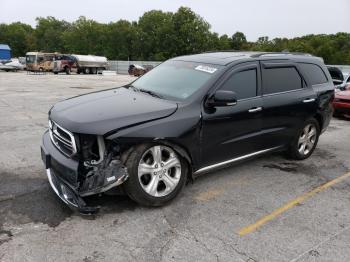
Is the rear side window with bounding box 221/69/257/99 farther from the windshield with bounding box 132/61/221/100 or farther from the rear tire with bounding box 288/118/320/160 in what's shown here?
the rear tire with bounding box 288/118/320/160

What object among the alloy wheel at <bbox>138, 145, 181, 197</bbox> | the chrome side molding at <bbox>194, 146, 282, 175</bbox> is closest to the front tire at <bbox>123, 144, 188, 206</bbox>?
the alloy wheel at <bbox>138, 145, 181, 197</bbox>

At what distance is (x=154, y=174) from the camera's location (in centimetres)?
394

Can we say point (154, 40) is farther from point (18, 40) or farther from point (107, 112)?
point (107, 112)

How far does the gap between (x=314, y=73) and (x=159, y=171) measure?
365 centimetres

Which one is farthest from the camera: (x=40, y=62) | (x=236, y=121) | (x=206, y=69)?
(x=40, y=62)

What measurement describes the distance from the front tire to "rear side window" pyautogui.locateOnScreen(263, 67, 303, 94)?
73.2 inches

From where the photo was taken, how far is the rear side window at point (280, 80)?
5.15 m

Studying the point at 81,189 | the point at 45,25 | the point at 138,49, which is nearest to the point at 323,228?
the point at 81,189

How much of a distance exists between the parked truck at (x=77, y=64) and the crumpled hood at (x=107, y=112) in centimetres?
3683

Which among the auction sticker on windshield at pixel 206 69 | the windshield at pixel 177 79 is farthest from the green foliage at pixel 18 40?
the auction sticker on windshield at pixel 206 69

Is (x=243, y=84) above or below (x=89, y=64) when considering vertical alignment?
above

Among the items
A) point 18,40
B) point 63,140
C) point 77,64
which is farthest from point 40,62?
point 18,40

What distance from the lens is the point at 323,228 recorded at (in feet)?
12.3

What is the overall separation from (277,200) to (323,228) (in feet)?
2.45
